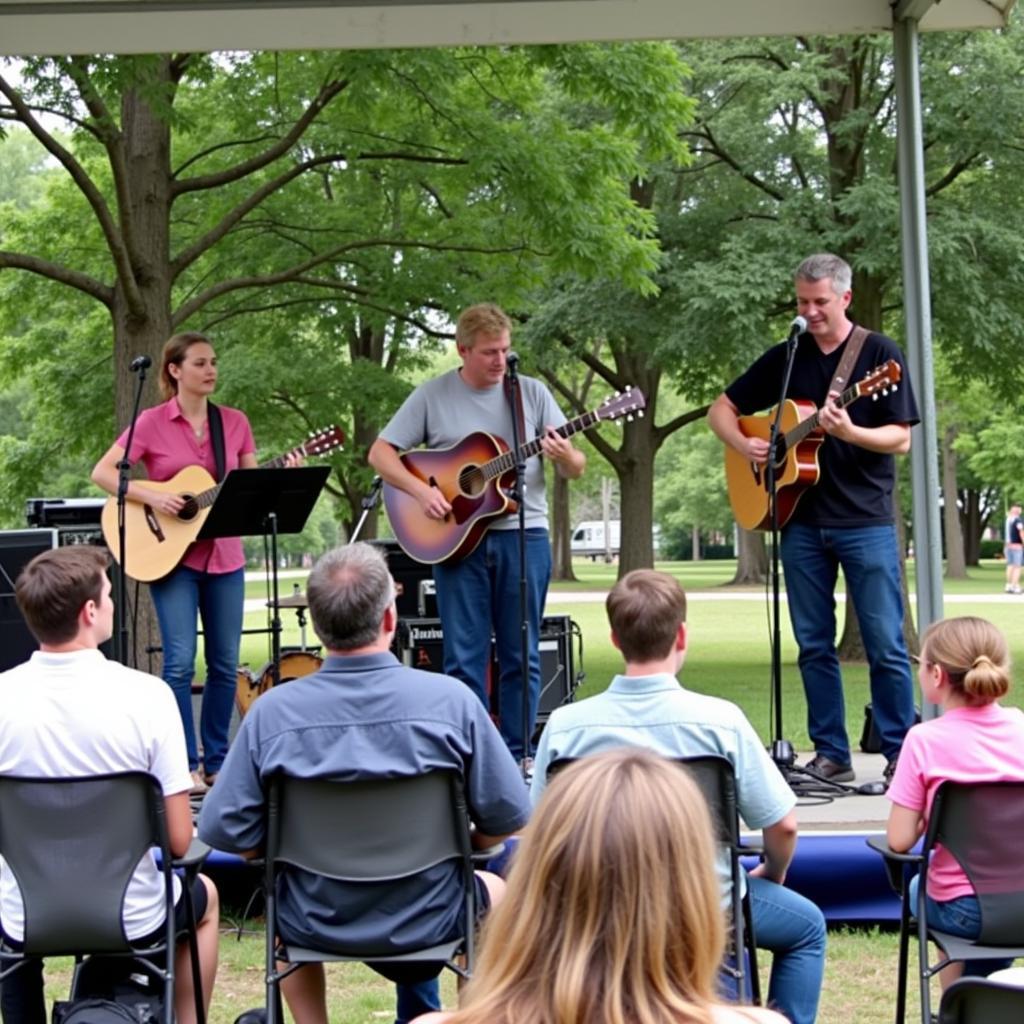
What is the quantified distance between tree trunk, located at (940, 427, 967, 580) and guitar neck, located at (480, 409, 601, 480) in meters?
36.3

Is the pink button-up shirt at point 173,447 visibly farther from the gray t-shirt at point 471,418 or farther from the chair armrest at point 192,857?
the chair armrest at point 192,857

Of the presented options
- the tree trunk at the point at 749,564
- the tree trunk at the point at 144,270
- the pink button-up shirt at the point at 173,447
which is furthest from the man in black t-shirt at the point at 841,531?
the tree trunk at the point at 749,564

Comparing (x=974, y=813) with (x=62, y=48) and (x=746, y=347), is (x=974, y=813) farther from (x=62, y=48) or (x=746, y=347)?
(x=746, y=347)

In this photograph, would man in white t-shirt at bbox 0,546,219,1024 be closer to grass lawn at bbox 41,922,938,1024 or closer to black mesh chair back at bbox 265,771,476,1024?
black mesh chair back at bbox 265,771,476,1024

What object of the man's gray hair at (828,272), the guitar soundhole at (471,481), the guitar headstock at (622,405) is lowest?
the guitar soundhole at (471,481)

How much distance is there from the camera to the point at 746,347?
50.2 feet

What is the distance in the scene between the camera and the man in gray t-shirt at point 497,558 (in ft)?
20.7

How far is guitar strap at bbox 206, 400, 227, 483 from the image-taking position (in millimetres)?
6434

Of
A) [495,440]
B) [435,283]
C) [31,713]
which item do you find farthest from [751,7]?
[435,283]

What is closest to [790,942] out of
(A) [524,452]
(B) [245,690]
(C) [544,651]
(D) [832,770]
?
(D) [832,770]

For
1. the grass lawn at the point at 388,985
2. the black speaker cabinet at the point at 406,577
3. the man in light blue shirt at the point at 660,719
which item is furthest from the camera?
the black speaker cabinet at the point at 406,577

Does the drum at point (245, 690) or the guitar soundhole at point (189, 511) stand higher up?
the guitar soundhole at point (189, 511)

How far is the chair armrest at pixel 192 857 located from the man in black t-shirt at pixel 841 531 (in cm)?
288

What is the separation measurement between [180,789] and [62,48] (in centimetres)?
396
